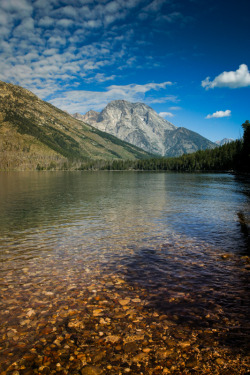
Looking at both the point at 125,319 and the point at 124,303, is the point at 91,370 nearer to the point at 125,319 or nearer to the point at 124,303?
the point at 125,319

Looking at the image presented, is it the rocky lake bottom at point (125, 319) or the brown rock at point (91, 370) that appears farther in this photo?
the rocky lake bottom at point (125, 319)

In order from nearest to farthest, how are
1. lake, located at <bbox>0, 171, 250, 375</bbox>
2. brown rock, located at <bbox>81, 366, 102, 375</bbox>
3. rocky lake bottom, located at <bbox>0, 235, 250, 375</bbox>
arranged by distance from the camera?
brown rock, located at <bbox>81, 366, 102, 375</bbox>, rocky lake bottom, located at <bbox>0, 235, 250, 375</bbox>, lake, located at <bbox>0, 171, 250, 375</bbox>

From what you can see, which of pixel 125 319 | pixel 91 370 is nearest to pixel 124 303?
→ pixel 125 319

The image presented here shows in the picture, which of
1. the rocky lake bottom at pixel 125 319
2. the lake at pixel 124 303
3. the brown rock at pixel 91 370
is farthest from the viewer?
the lake at pixel 124 303

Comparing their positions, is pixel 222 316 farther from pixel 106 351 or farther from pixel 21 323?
pixel 21 323

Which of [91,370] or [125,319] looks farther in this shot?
[125,319]

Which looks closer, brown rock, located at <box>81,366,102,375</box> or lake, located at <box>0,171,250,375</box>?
brown rock, located at <box>81,366,102,375</box>

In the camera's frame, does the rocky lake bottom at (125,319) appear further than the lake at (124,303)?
No

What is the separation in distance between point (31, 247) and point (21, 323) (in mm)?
11362

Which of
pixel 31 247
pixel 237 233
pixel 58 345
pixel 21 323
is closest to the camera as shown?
pixel 58 345

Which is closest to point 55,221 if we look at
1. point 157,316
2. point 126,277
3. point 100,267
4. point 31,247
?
point 31,247

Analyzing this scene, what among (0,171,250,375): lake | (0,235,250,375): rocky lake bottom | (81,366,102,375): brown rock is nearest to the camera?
(81,366,102,375): brown rock

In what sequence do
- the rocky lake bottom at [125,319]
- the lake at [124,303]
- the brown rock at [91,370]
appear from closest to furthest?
the brown rock at [91,370] → the rocky lake bottom at [125,319] → the lake at [124,303]

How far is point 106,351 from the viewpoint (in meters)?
7.90
